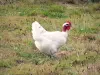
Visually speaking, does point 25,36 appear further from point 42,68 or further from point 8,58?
point 42,68

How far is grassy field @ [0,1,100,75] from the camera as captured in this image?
8367 millimetres

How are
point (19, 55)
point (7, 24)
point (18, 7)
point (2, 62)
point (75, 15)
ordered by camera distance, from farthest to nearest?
point (18, 7), point (75, 15), point (7, 24), point (19, 55), point (2, 62)

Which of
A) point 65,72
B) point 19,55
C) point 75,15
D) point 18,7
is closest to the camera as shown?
point 65,72

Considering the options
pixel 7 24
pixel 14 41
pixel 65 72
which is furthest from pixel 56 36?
pixel 7 24

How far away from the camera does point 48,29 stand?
13531mm

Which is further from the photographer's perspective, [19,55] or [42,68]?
[19,55]

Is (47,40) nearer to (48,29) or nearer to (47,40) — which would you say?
(47,40)

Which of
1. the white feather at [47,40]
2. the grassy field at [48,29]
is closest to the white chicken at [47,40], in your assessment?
the white feather at [47,40]

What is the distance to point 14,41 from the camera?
36.9 ft

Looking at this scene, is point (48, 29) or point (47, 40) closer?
point (47, 40)

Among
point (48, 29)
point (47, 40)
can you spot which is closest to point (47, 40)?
point (47, 40)

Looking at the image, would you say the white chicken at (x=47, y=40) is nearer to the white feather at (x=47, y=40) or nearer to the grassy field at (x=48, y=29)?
the white feather at (x=47, y=40)

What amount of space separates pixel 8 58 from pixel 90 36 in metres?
3.77

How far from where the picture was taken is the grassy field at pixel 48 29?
8.37 m
